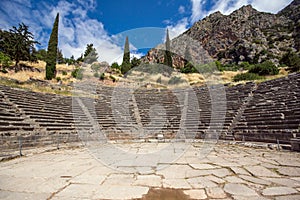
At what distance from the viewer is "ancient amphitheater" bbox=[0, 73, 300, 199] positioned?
2283mm

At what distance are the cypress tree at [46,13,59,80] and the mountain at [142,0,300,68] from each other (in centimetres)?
2032

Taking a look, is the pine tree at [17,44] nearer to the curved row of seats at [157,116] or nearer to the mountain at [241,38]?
the curved row of seats at [157,116]

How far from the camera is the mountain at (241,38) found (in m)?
43.2

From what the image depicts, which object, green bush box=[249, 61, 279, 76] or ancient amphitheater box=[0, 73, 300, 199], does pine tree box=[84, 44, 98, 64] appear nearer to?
ancient amphitheater box=[0, 73, 300, 199]

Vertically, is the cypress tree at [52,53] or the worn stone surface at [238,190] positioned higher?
the cypress tree at [52,53]

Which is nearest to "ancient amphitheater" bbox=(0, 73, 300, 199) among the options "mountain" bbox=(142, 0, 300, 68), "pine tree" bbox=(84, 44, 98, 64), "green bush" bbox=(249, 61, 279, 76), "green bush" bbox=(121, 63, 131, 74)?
"green bush" bbox=(249, 61, 279, 76)

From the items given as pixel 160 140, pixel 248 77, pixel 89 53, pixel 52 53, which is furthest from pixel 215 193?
pixel 89 53

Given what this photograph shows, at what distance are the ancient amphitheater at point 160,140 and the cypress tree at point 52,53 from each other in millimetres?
9246

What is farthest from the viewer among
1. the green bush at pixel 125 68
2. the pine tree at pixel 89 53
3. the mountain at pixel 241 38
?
the mountain at pixel 241 38

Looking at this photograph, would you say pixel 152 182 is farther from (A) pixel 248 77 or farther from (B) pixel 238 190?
(A) pixel 248 77

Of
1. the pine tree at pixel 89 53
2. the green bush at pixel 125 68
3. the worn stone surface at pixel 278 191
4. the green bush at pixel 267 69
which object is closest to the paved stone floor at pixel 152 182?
the worn stone surface at pixel 278 191

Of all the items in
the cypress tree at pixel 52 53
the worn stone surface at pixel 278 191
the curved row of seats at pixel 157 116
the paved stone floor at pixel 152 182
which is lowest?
the paved stone floor at pixel 152 182

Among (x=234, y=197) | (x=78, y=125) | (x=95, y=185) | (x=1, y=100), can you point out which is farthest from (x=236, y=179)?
(x=1, y=100)

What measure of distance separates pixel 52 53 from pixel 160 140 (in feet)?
67.0
